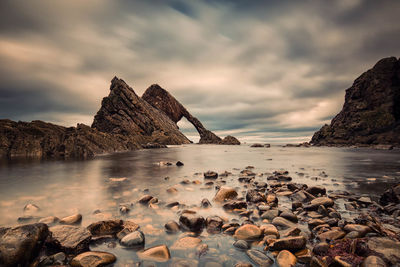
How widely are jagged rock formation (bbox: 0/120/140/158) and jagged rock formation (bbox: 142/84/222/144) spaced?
408 ft

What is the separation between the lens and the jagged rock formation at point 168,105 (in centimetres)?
15300

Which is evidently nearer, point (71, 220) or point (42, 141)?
point (71, 220)

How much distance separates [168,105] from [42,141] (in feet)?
450

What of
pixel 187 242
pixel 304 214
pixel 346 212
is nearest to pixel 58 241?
pixel 187 242

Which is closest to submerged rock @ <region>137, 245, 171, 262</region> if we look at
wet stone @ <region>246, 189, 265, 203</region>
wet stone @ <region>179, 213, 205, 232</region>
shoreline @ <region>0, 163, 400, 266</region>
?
shoreline @ <region>0, 163, 400, 266</region>

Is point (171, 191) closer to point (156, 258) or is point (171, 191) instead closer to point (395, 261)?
point (156, 258)

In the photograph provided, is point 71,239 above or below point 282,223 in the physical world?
above

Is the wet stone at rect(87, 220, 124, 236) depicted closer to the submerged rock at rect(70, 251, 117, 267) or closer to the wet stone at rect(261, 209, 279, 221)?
the submerged rock at rect(70, 251, 117, 267)

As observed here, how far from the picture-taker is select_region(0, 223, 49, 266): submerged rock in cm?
263

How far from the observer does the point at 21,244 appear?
9.12 feet

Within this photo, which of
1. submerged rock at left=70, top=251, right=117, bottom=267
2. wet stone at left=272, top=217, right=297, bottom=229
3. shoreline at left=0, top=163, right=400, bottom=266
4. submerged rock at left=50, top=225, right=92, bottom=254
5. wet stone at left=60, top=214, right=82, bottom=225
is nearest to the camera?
submerged rock at left=70, top=251, right=117, bottom=267

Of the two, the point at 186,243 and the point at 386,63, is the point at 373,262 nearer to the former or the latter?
the point at 186,243

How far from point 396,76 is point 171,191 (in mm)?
148692

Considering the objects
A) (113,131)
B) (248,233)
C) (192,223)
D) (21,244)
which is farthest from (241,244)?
(113,131)
